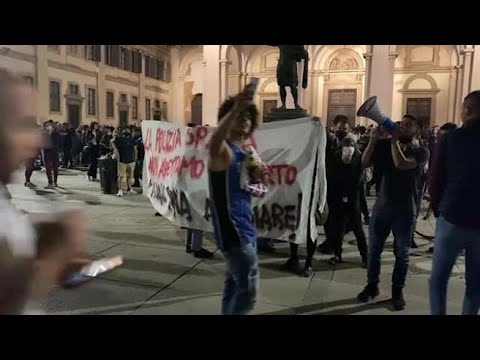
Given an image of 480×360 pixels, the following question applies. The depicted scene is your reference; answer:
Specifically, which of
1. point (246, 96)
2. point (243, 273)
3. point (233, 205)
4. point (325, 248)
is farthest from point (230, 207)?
point (325, 248)

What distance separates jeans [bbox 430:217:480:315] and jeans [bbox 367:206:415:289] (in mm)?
783

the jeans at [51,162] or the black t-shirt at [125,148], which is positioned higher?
the black t-shirt at [125,148]

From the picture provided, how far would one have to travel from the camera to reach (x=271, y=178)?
5.00 metres

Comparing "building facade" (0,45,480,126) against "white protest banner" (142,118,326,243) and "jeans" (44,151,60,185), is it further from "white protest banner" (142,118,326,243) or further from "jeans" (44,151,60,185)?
"white protest banner" (142,118,326,243)

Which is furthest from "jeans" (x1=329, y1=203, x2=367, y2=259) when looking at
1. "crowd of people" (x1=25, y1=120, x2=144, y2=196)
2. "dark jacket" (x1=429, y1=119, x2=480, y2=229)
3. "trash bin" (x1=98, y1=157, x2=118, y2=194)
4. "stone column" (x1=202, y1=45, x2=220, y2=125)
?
"stone column" (x1=202, y1=45, x2=220, y2=125)

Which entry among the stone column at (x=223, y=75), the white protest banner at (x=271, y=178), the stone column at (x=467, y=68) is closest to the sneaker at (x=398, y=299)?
the white protest banner at (x=271, y=178)

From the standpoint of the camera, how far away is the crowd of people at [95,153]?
10.6m

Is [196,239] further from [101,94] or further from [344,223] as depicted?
[101,94]

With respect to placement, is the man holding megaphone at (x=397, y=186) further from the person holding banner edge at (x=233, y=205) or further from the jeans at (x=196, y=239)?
the jeans at (x=196, y=239)

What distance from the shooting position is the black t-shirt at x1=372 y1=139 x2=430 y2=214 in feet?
12.9

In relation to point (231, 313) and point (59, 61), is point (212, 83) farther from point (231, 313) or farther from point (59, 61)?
point (231, 313)

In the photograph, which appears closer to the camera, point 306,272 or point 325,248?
point 306,272

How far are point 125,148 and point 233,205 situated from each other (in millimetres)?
8374

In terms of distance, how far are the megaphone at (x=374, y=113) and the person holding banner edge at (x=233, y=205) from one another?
1426 mm
